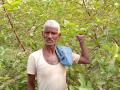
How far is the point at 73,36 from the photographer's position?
305 centimetres

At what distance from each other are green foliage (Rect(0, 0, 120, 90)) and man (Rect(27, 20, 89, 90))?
0.14m

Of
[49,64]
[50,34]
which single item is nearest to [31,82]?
[49,64]

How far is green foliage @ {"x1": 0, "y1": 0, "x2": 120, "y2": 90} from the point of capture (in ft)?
8.76

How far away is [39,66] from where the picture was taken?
2.71 m

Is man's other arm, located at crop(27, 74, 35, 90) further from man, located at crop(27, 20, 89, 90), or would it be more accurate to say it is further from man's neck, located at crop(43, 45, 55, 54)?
man's neck, located at crop(43, 45, 55, 54)

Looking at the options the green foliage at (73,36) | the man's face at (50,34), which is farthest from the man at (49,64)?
the green foliage at (73,36)

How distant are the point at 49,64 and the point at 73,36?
444mm

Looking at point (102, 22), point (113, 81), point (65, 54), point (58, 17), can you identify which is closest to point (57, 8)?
point (58, 17)

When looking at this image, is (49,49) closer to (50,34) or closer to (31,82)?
(50,34)

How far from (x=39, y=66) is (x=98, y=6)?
3.54ft

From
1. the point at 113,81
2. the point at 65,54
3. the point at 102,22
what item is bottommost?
the point at 113,81

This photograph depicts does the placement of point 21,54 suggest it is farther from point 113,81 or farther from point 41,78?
point 113,81

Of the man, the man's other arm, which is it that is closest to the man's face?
the man

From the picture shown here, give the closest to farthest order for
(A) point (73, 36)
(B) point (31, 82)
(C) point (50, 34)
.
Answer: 1. (C) point (50, 34)
2. (B) point (31, 82)
3. (A) point (73, 36)
